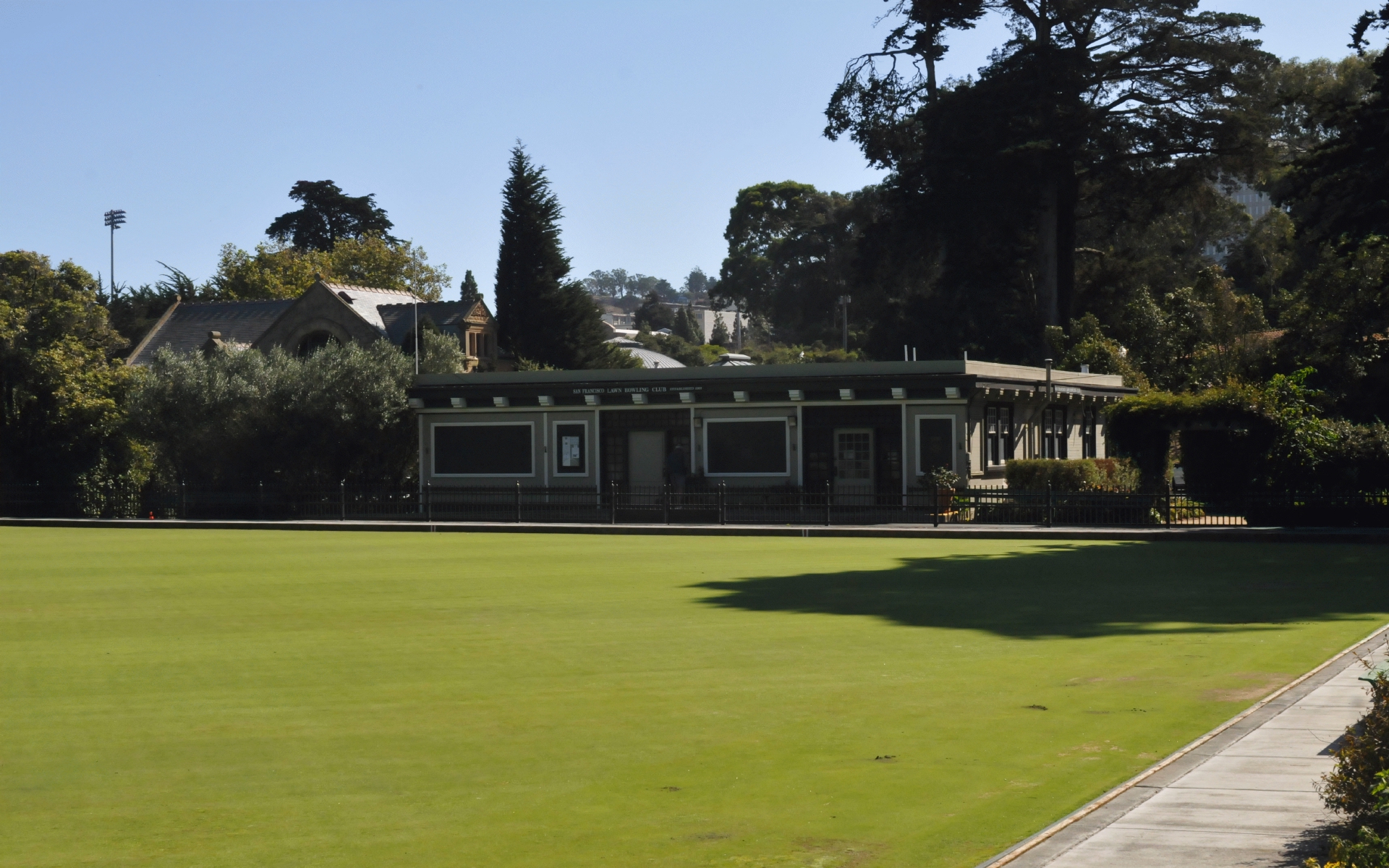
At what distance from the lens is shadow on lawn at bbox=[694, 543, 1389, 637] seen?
15.7 m

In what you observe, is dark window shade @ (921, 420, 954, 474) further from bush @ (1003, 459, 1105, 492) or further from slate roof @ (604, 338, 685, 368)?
slate roof @ (604, 338, 685, 368)

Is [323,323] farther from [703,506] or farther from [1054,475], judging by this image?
[1054,475]

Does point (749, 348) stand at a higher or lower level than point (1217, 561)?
higher

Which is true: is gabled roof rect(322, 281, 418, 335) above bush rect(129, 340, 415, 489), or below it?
above

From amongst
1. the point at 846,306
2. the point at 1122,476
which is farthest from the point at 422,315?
the point at 1122,476

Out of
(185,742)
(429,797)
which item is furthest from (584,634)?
(429,797)

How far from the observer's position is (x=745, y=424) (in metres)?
41.6

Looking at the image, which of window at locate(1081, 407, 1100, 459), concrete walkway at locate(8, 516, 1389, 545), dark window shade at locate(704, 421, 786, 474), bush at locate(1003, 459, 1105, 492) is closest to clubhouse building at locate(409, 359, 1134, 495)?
dark window shade at locate(704, 421, 786, 474)

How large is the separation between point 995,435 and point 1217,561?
1691cm

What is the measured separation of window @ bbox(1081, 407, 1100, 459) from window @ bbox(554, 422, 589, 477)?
16.8 metres

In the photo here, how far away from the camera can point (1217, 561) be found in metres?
24.6

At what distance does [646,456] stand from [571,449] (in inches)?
90.1

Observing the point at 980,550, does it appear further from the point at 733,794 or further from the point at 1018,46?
the point at 1018,46

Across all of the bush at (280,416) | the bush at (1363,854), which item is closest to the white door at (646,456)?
the bush at (280,416)
